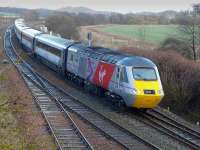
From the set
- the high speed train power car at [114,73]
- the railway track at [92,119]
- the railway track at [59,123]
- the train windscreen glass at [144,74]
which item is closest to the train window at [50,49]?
the high speed train power car at [114,73]

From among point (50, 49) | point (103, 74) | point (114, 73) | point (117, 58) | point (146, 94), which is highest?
point (117, 58)

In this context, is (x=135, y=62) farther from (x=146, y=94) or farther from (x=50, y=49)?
(x=50, y=49)

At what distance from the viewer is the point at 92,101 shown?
92.8ft

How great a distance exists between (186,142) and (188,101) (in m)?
11.3

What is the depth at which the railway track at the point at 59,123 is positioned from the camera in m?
18.5

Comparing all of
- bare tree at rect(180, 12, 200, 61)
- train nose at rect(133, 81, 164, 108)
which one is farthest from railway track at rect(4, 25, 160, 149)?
bare tree at rect(180, 12, 200, 61)

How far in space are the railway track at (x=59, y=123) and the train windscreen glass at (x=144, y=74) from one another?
3755mm

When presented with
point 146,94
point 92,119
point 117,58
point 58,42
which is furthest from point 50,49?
point 146,94

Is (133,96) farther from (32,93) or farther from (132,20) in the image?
(132,20)

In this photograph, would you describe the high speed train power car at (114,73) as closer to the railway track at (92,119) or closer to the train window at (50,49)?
the train window at (50,49)

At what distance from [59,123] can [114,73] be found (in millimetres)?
4775

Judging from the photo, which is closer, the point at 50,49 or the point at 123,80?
the point at 123,80

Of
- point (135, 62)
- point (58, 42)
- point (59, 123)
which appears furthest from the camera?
point (58, 42)

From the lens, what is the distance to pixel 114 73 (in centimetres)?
2566
